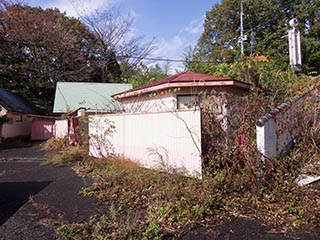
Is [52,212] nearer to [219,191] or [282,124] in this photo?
[219,191]

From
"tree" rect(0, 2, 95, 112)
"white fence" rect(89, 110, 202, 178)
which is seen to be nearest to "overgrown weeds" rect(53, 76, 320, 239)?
"white fence" rect(89, 110, 202, 178)

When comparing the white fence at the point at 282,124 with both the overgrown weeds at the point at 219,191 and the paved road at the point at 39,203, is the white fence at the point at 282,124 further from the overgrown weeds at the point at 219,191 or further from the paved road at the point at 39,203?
the paved road at the point at 39,203

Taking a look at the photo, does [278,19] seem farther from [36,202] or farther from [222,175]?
[36,202]

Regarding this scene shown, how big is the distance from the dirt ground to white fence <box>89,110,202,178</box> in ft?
4.95

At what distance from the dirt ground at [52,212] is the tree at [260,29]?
14275mm

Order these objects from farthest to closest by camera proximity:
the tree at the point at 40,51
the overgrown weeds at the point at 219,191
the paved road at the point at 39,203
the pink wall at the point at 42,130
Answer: the tree at the point at 40,51 → the pink wall at the point at 42,130 → the paved road at the point at 39,203 → the overgrown weeds at the point at 219,191

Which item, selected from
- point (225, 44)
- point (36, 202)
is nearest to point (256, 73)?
point (36, 202)

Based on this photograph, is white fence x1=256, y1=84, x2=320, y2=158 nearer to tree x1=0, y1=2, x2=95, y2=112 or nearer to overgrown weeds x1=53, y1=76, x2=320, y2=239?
overgrown weeds x1=53, y1=76, x2=320, y2=239

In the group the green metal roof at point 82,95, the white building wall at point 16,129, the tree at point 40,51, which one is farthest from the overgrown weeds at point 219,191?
the tree at point 40,51

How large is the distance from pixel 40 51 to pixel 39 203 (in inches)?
783

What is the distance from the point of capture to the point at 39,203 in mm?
4090

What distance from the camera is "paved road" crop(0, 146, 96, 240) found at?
3162 millimetres

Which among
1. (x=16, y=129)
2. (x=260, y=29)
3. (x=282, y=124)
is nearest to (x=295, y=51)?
(x=282, y=124)

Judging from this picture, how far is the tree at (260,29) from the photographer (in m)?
18.1
